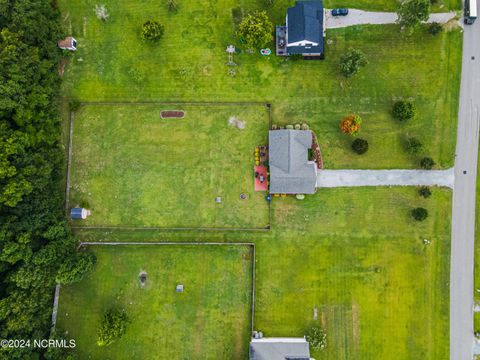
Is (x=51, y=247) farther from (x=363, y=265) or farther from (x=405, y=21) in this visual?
(x=405, y=21)

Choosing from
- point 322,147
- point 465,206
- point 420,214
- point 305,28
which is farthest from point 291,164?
point 465,206

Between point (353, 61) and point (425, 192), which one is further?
point (425, 192)

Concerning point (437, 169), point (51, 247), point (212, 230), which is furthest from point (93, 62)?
point (437, 169)

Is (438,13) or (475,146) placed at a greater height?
(438,13)

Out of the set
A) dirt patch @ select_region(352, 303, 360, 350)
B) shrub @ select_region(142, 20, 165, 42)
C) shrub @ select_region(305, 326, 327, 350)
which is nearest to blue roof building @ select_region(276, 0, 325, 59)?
shrub @ select_region(142, 20, 165, 42)

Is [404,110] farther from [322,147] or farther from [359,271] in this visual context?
[359,271]

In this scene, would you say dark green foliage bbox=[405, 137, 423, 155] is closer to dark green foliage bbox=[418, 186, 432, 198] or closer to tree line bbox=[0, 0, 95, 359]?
dark green foliage bbox=[418, 186, 432, 198]
